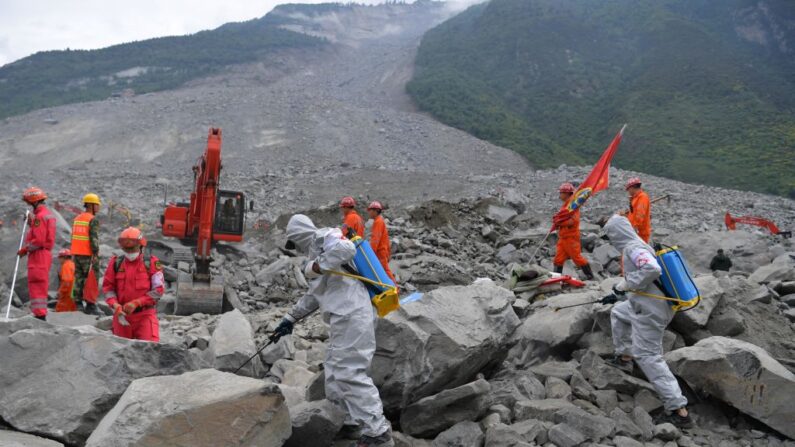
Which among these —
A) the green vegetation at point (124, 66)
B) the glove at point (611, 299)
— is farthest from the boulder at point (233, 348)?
the green vegetation at point (124, 66)

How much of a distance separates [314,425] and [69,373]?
147 centimetres

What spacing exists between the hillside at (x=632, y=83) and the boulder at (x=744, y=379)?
2869cm

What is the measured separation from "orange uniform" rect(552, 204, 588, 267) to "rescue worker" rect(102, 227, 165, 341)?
17.3ft

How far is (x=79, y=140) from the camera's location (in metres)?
31.0

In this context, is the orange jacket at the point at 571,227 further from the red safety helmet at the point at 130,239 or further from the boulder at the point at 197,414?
the boulder at the point at 197,414

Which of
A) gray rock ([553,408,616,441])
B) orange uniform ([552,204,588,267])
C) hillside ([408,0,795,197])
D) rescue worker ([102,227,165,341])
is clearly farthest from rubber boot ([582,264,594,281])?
hillside ([408,0,795,197])

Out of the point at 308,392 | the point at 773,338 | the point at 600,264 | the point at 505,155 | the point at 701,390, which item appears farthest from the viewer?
the point at 505,155

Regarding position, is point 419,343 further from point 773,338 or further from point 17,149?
point 17,149

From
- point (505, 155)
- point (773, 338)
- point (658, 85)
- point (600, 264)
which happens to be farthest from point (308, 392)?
point (658, 85)

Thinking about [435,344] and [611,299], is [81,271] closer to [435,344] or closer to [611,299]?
[435,344]

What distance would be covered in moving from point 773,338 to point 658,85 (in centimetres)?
4323

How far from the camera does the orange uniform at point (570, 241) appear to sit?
27.2ft

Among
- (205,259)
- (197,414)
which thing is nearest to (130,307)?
(197,414)

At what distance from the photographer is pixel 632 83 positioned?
47531 mm
